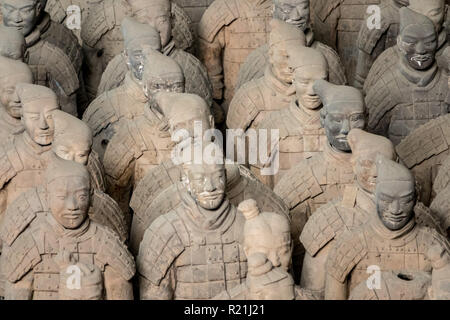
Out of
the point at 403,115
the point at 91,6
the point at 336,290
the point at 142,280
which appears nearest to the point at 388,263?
the point at 336,290

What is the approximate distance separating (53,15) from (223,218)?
680 cm

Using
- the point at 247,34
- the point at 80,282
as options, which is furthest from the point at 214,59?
the point at 80,282

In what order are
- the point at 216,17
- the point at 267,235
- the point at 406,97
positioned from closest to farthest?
the point at 267,235 < the point at 406,97 < the point at 216,17

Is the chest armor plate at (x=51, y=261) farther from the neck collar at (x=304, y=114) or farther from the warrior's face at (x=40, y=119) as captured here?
the neck collar at (x=304, y=114)

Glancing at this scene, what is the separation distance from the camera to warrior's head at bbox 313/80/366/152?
20.0 meters

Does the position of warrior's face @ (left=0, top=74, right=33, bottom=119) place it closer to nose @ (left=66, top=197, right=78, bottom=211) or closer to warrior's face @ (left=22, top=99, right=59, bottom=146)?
warrior's face @ (left=22, top=99, right=59, bottom=146)

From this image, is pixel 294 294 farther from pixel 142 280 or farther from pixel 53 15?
pixel 53 15

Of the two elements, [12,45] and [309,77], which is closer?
[309,77]

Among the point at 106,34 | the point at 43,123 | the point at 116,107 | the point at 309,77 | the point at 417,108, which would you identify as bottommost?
the point at 106,34

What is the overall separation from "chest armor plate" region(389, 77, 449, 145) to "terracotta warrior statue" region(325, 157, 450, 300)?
3.42 m

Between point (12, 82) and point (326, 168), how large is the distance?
2823mm

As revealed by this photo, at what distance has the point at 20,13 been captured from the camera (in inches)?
904

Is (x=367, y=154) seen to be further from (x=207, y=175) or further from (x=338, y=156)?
(x=207, y=175)
